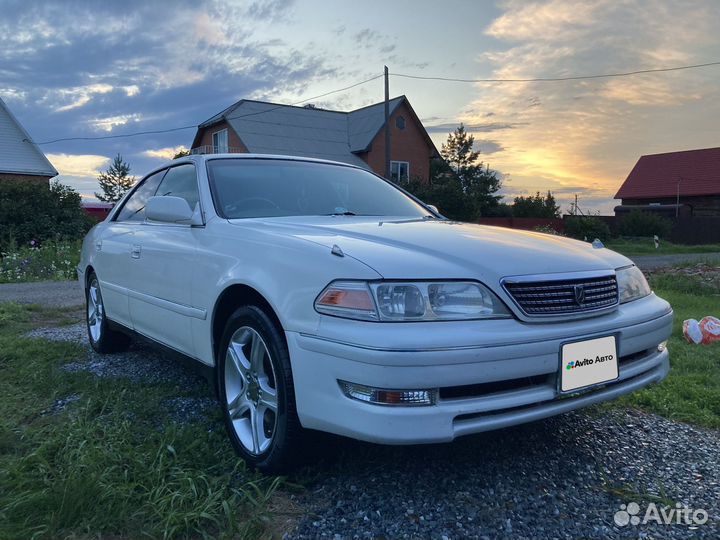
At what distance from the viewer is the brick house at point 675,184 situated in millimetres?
38156

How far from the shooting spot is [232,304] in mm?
2963

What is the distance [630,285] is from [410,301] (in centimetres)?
138

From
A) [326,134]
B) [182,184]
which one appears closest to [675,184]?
[326,134]

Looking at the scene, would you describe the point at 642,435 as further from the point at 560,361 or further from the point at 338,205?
the point at 338,205

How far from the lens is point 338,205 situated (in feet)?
12.1

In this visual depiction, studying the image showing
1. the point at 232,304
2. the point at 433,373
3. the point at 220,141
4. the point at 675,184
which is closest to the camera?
the point at 433,373

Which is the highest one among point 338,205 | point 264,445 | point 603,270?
point 338,205

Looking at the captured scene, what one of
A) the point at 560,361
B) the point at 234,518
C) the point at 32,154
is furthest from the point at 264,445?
the point at 32,154

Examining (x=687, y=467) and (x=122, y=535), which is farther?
(x=687, y=467)

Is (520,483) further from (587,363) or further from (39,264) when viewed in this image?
(39,264)

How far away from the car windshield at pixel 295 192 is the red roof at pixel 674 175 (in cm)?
4088

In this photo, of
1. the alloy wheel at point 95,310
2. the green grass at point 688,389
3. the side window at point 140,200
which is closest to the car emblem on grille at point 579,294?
the green grass at point 688,389

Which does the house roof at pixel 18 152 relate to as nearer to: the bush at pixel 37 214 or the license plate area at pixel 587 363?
the bush at pixel 37 214

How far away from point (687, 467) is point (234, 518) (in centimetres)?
212
